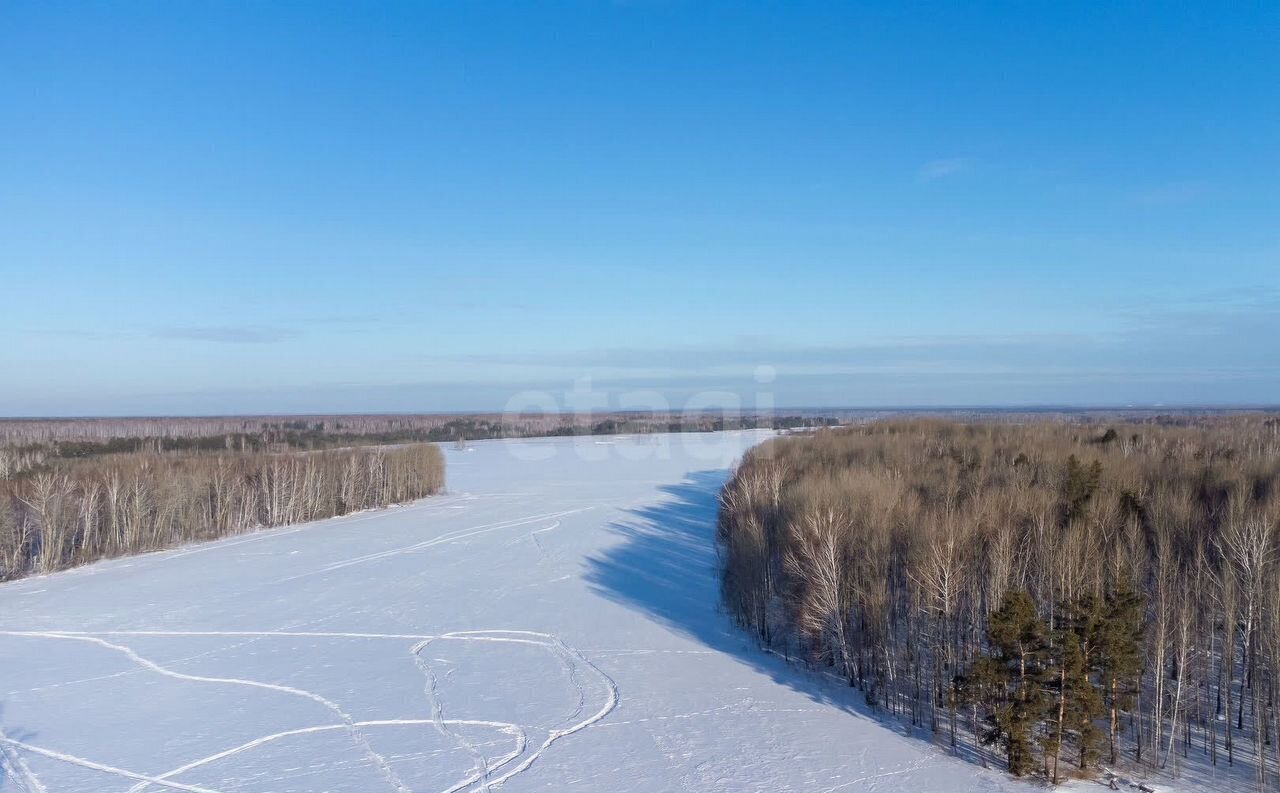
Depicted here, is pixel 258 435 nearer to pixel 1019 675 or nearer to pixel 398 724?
pixel 398 724

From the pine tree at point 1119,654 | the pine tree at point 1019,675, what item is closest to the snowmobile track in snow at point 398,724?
the pine tree at point 1019,675

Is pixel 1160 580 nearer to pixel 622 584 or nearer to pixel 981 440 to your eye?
pixel 622 584

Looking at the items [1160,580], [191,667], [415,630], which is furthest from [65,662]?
[1160,580]

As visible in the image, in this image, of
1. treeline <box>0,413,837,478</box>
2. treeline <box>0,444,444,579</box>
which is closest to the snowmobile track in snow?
treeline <box>0,444,444,579</box>

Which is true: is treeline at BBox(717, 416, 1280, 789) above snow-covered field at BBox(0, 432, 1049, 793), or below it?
above

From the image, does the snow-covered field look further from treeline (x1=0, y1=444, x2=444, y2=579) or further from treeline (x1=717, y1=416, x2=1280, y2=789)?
treeline (x1=0, y1=444, x2=444, y2=579)
